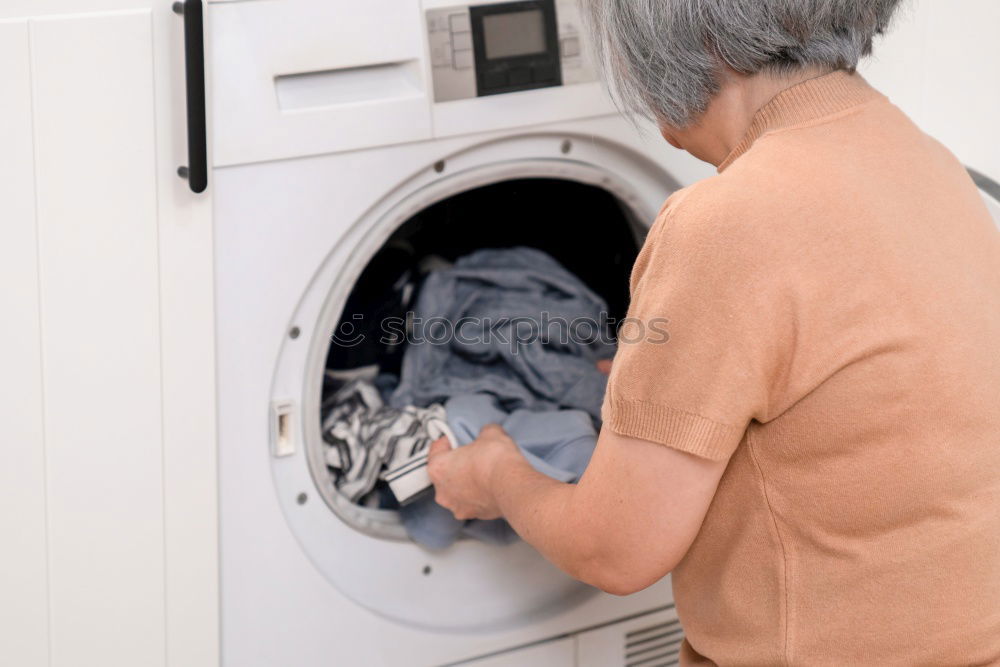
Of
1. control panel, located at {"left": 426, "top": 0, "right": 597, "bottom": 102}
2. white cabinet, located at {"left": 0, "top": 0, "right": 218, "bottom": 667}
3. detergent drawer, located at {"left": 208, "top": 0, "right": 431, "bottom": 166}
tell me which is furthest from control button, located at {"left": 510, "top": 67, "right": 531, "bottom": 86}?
white cabinet, located at {"left": 0, "top": 0, "right": 218, "bottom": 667}

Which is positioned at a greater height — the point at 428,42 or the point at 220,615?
the point at 428,42

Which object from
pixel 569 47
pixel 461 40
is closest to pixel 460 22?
pixel 461 40

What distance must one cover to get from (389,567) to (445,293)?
1.28ft

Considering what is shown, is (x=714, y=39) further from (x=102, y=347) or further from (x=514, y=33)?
(x=102, y=347)

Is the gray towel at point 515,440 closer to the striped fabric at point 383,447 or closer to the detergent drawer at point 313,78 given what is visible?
the striped fabric at point 383,447

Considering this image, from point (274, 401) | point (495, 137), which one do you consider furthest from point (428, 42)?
point (274, 401)

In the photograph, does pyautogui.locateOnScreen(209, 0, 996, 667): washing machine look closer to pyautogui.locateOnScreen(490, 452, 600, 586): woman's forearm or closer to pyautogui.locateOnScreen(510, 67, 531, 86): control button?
pyautogui.locateOnScreen(510, 67, 531, 86): control button

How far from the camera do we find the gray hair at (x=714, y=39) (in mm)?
799

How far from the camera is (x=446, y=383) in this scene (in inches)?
56.5

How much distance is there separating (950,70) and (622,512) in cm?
89

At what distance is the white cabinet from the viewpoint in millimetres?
935

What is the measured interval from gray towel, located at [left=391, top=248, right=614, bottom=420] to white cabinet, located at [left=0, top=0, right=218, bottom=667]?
0.41 m

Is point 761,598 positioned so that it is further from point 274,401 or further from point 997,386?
point 274,401

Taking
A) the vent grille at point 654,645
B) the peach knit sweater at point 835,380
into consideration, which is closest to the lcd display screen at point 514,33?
the peach knit sweater at point 835,380
